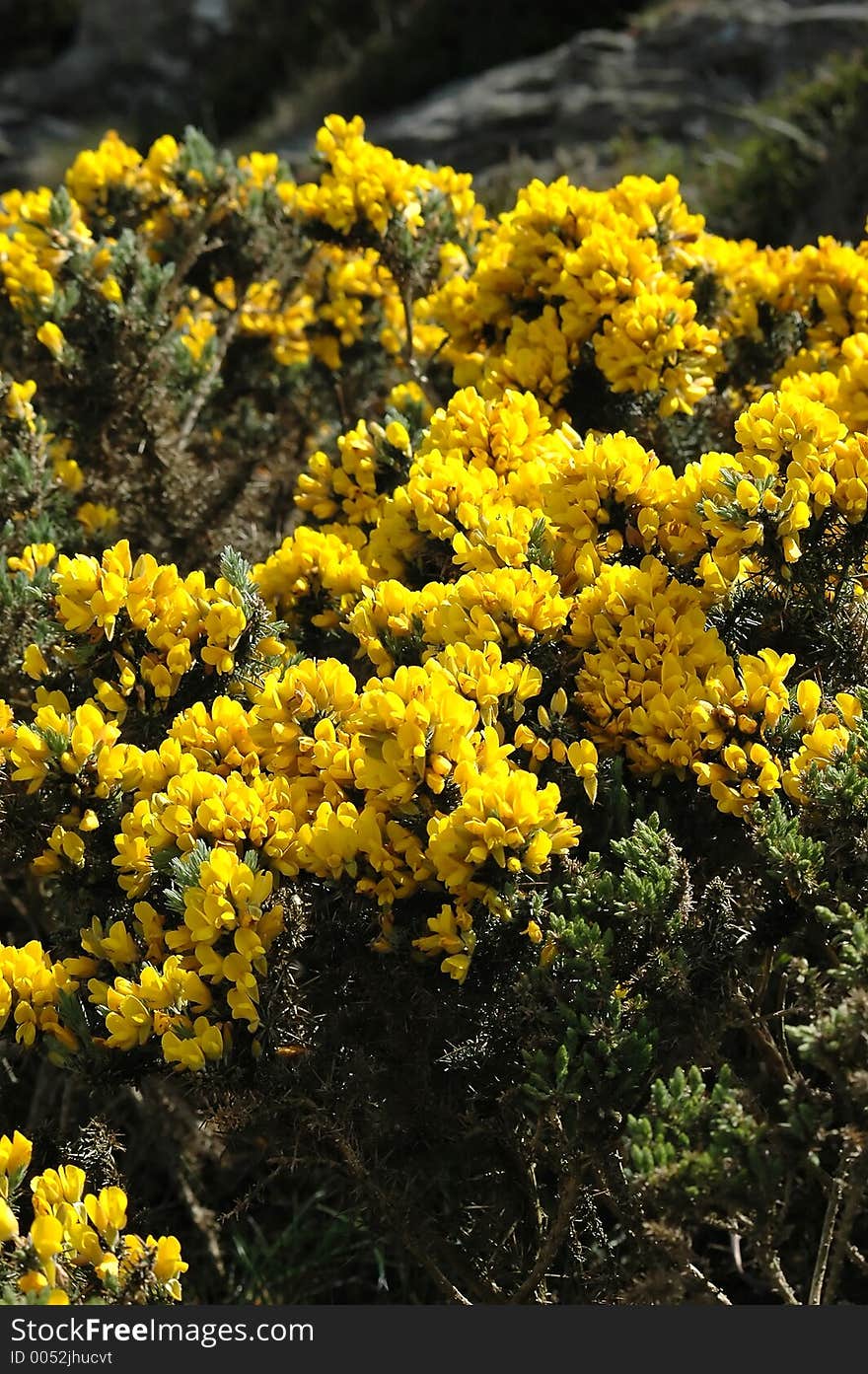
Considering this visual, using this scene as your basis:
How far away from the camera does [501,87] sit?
10.3m

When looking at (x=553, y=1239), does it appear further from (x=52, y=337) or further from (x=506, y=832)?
(x=52, y=337)

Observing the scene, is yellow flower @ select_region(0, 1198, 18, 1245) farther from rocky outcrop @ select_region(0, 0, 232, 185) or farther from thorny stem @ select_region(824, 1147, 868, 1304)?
rocky outcrop @ select_region(0, 0, 232, 185)

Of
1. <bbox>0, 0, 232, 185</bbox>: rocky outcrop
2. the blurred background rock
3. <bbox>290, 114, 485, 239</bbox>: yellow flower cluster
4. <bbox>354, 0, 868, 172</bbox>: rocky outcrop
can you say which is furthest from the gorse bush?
<bbox>0, 0, 232, 185</bbox>: rocky outcrop

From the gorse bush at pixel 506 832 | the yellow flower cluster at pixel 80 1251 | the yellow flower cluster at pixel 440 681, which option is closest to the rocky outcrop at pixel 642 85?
the yellow flower cluster at pixel 440 681

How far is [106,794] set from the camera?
212 cm

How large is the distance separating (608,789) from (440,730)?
0.39 meters

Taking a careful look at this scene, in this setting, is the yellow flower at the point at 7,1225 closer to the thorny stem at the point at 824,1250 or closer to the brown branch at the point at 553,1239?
the brown branch at the point at 553,1239

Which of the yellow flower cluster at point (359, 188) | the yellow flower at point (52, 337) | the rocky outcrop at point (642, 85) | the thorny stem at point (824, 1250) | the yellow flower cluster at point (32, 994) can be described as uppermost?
the rocky outcrop at point (642, 85)

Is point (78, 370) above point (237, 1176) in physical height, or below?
above

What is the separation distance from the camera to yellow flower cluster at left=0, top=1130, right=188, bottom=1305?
1.74m

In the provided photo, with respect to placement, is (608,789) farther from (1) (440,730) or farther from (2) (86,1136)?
(2) (86,1136)

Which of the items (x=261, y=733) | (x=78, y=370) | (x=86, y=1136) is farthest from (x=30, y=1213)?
(x=78, y=370)

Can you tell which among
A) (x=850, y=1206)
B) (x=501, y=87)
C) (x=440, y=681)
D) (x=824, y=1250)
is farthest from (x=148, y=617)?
(x=501, y=87)

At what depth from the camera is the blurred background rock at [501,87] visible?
7148 millimetres
